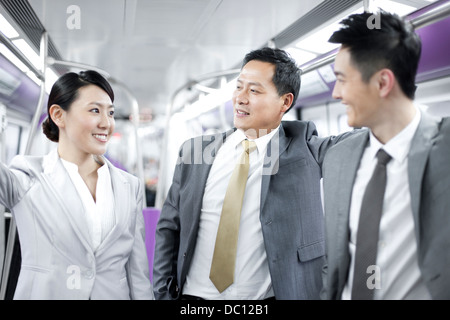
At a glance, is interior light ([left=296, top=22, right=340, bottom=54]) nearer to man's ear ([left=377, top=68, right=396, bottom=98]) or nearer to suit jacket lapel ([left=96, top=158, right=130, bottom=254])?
man's ear ([left=377, top=68, right=396, bottom=98])

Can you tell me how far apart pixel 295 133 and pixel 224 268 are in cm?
89

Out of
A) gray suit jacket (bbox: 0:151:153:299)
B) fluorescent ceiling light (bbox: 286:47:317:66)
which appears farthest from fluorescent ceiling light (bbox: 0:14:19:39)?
fluorescent ceiling light (bbox: 286:47:317:66)

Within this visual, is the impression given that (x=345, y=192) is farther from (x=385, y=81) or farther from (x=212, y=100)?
(x=212, y=100)

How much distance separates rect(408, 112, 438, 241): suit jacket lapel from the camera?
4.71 ft

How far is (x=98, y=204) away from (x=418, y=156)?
1520mm

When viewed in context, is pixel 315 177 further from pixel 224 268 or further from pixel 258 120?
pixel 224 268

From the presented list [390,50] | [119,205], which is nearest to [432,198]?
[390,50]

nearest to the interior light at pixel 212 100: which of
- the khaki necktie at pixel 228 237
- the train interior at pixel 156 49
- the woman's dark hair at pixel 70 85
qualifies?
the train interior at pixel 156 49

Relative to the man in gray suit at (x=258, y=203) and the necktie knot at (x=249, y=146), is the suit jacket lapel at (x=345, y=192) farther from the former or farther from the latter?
the necktie knot at (x=249, y=146)

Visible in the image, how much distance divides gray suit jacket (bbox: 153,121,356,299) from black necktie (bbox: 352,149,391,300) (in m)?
0.36

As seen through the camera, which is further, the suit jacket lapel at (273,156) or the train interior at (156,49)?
the train interior at (156,49)

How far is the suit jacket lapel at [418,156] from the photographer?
1435 mm

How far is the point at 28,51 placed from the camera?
2645mm

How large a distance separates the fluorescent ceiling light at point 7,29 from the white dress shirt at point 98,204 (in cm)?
135
